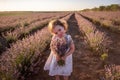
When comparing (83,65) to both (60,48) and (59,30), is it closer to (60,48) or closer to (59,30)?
(60,48)

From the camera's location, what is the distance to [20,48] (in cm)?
620

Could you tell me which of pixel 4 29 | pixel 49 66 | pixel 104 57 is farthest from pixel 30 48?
pixel 4 29

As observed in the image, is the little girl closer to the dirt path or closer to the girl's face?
the girl's face

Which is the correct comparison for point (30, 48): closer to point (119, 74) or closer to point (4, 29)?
point (119, 74)

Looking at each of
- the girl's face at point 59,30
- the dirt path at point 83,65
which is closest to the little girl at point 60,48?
the girl's face at point 59,30

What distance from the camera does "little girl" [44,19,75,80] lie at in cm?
524

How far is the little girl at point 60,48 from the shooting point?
5242 mm

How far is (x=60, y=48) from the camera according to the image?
17.6 ft

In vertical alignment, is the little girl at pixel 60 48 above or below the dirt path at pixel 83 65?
above

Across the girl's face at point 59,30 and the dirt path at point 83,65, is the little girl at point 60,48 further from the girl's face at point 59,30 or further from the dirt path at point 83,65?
the dirt path at point 83,65

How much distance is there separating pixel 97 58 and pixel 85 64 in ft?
2.69

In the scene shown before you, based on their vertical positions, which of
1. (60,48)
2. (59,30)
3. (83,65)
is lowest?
(83,65)

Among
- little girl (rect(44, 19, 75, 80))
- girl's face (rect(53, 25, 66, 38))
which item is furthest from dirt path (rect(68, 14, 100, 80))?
girl's face (rect(53, 25, 66, 38))

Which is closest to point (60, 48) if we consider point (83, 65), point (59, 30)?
point (59, 30)
